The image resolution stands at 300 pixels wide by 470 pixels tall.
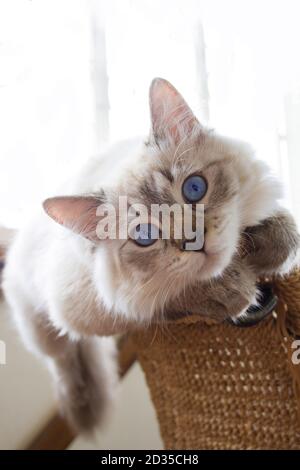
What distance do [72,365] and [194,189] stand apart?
0.56 meters

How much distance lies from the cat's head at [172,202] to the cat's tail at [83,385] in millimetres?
362

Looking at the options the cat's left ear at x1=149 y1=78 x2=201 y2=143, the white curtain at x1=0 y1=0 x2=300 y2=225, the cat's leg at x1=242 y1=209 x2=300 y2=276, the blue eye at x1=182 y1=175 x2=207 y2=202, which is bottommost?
the cat's leg at x1=242 y1=209 x2=300 y2=276

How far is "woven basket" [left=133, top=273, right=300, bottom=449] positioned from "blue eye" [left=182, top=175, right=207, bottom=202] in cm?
18

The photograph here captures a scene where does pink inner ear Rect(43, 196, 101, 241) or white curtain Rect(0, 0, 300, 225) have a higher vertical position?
white curtain Rect(0, 0, 300, 225)

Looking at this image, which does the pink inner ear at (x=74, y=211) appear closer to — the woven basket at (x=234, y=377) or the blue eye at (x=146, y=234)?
the blue eye at (x=146, y=234)

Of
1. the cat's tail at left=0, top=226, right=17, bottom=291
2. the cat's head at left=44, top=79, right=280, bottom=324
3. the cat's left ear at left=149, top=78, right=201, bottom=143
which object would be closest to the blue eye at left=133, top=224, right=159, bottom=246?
the cat's head at left=44, top=79, right=280, bottom=324

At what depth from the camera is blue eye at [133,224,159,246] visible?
74cm

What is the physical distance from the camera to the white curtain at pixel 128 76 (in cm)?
109

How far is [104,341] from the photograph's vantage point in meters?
1.26

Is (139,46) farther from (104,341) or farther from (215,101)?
(104,341)

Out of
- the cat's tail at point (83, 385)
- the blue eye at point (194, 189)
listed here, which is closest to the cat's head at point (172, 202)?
the blue eye at point (194, 189)

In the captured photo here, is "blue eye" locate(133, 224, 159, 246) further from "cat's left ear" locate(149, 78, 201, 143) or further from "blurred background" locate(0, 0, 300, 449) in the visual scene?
"blurred background" locate(0, 0, 300, 449)

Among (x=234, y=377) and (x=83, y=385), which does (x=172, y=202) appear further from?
(x=83, y=385)

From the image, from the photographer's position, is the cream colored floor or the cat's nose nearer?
the cat's nose
